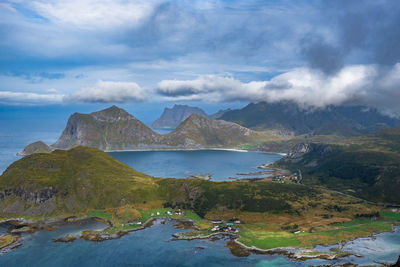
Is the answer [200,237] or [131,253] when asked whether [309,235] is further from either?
[131,253]

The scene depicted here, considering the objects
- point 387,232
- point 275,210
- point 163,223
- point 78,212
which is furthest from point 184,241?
point 387,232

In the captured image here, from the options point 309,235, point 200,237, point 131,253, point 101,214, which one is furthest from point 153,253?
point 309,235

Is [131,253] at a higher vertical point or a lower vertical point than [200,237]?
lower

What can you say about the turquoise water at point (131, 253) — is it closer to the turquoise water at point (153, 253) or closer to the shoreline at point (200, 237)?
the turquoise water at point (153, 253)

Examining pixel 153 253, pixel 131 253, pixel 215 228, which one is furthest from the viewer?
pixel 215 228

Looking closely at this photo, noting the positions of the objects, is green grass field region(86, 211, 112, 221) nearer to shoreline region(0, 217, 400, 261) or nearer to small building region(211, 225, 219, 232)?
shoreline region(0, 217, 400, 261)

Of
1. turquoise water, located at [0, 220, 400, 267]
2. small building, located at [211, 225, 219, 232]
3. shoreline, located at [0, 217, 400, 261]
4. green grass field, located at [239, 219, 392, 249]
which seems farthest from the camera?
small building, located at [211, 225, 219, 232]

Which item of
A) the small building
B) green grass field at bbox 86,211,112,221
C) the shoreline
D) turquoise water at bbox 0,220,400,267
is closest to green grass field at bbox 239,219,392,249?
the shoreline

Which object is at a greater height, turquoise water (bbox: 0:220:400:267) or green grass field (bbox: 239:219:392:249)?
green grass field (bbox: 239:219:392:249)

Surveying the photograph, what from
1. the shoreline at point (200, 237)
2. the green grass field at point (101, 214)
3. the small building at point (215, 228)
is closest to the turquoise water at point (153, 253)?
the shoreline at point (200, 237)

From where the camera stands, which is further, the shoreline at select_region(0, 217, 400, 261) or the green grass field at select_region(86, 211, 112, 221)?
the green grass field at select_region(86, 211, 112, 221)

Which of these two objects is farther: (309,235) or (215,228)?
(215,228)
